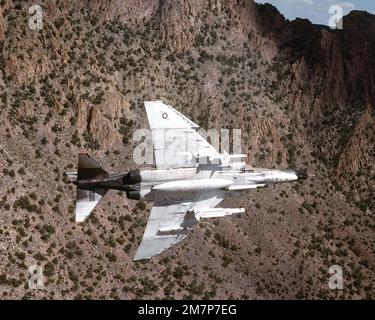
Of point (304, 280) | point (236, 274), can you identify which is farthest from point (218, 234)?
point (304, 280)

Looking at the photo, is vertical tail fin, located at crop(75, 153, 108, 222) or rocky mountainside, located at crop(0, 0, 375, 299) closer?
vertical tail fin, located at crop(75, 153, 108, 222)

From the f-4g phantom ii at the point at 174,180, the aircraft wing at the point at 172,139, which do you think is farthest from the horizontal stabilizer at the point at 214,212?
the aircraft wing at the point at 172,139

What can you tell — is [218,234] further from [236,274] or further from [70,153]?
[70,153]

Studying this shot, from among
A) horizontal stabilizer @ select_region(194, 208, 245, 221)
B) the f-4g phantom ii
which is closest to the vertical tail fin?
the f-4g phantom ii

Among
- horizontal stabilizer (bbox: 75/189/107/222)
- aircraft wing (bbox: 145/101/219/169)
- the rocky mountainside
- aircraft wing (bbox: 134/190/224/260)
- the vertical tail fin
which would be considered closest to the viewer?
the vertical tail fin

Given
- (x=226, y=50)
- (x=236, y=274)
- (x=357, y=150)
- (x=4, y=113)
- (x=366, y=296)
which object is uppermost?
(x=226, y=50)

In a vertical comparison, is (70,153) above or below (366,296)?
above

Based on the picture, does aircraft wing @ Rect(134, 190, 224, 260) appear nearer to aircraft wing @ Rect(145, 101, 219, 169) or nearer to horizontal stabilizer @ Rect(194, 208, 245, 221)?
horizontal stabilizer @ Rect(194, 208, 245, 221)
